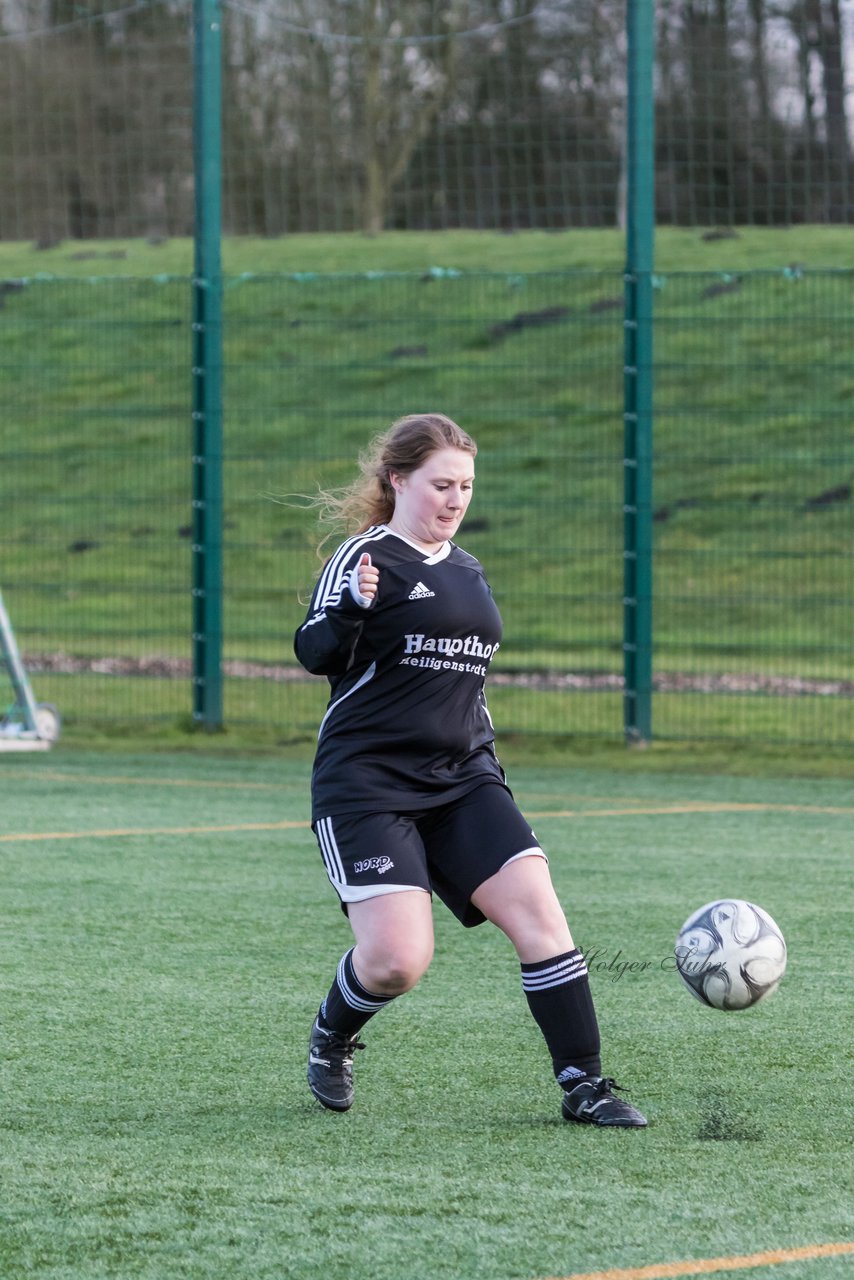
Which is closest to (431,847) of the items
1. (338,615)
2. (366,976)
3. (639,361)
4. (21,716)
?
(366,976)

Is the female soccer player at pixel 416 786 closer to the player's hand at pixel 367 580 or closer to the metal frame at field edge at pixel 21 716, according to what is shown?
the player's hand at pixel 367 580

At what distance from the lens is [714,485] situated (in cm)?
1595

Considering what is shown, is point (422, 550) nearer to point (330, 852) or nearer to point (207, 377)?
point (330, 852)

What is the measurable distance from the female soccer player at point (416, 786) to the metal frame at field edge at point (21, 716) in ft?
20.9

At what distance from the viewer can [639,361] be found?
10.9 meters

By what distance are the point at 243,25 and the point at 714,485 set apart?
593 cm

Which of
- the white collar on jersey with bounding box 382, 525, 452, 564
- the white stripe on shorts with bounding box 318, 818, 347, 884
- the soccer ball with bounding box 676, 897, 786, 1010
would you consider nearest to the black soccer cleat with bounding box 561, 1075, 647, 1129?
the soccer ball with bounding box 676, 897, 786, 1010

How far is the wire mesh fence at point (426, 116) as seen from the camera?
11828 millimetres

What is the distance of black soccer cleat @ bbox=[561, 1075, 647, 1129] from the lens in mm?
4043

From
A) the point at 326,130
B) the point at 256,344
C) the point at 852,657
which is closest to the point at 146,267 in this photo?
the point at 256,344

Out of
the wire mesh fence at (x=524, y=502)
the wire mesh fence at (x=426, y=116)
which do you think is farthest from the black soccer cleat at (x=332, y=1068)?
the wire mesh fence at (x=426, y=116)

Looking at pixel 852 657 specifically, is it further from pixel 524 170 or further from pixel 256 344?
pixel 256 344

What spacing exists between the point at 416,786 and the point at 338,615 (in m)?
0.44

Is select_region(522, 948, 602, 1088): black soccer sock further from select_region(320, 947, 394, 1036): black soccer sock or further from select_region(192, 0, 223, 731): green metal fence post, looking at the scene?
select_region(192, 0, 223, 731): green metal fence post
